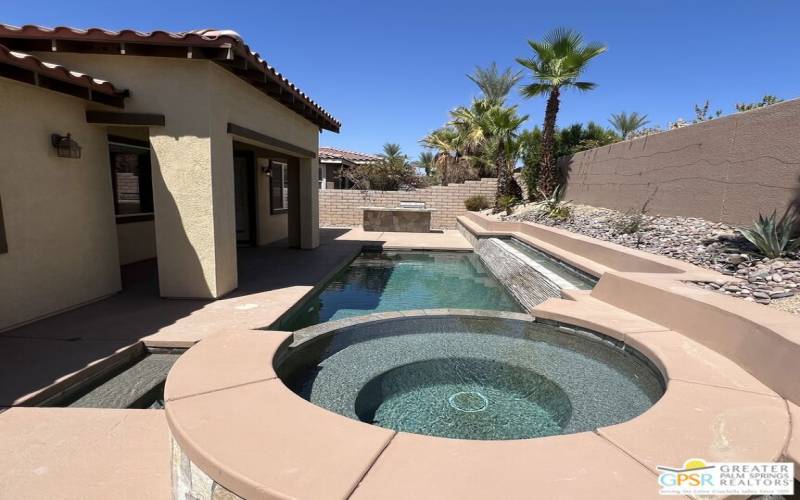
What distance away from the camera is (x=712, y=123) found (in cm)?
802

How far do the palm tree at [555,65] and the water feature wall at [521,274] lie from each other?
6.64 meters

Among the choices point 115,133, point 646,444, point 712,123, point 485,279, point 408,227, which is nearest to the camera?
point 646,444

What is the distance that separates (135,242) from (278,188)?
540 cm

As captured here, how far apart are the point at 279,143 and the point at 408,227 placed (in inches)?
370

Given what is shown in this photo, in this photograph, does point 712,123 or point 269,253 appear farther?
point 269,253

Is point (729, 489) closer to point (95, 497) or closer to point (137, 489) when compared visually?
point (137, 489)

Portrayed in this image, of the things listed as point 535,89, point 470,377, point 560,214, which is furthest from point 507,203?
point 470,377

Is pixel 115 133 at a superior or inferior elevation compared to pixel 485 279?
superior

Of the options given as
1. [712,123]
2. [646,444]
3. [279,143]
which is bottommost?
[646,444]

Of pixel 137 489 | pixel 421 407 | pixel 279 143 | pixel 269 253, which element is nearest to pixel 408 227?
pixel 269 253

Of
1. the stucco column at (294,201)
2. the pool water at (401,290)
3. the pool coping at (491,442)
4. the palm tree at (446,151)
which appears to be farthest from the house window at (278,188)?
the palm tree at (446,151)

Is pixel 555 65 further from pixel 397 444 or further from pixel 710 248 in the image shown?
pixel 397 444

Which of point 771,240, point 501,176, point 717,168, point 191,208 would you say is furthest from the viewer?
point 501,176

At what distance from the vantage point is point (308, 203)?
36.8 ft
